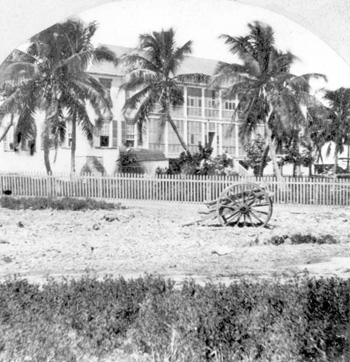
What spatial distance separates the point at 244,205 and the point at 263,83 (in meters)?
1.84

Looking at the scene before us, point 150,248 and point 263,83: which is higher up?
→ point 263,83

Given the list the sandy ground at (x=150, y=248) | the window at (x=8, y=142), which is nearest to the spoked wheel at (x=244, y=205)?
the sandy ground at (x=150, y=248)

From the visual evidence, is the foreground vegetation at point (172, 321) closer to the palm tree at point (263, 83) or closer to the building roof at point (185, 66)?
the palm tree at point (263, 83)

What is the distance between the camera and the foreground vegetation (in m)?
3.43

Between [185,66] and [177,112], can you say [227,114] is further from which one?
[185,66]

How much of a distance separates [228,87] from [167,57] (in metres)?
0.56

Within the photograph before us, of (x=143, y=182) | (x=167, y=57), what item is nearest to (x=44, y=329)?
(x=143, y=182)

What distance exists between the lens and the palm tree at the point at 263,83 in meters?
3.98

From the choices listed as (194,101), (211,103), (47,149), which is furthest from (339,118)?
(47,149)

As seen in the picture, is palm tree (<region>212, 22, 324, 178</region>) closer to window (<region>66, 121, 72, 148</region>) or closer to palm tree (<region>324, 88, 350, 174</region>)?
palm tree (<region>324, 88, 350, 174</region>)

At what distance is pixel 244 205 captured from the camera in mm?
5648

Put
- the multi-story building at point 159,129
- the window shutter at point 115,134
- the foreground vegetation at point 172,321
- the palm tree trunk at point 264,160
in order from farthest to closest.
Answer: the palm tree trunk at point 264,160, the multi-story building at point 159,129, the window shutter at point 115,134, the foreground vegetation at point 172,321

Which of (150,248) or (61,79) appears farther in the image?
(150,248)

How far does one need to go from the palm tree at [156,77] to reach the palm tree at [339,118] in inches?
43.1
